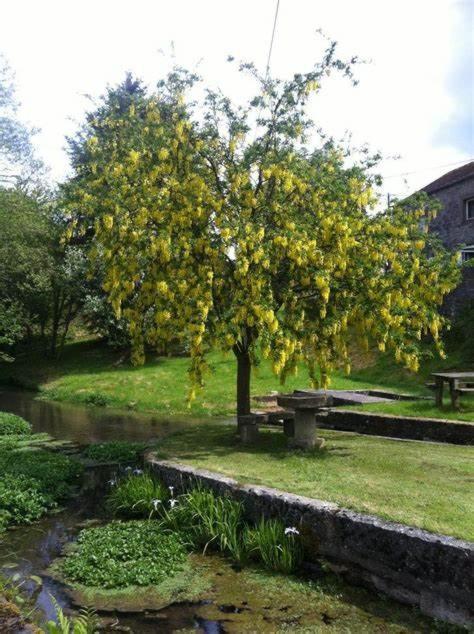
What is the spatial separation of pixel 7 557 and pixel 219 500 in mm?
2948

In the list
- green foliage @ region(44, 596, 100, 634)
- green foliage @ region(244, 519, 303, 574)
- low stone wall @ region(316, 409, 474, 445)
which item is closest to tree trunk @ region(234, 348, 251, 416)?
low stone wall @ region(316, 409, 474, 445)

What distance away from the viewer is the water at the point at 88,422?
18344mm

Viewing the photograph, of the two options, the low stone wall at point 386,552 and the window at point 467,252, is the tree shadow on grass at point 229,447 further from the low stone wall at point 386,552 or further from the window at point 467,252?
the window at point 467,252

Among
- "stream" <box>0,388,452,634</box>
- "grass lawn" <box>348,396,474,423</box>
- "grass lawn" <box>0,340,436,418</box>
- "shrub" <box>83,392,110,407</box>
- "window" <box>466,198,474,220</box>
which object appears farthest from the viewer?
"window" <box>466,198,474,220</box>

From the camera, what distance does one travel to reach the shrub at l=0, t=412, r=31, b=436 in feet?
56.0

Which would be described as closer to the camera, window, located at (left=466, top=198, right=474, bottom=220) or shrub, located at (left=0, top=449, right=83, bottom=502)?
shrub, located at (left=0, top=449, right=83, bottom=502)

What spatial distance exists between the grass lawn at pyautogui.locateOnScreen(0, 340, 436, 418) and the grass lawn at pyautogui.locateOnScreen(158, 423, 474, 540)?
30.9ft

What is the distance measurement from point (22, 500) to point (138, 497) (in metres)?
1.90

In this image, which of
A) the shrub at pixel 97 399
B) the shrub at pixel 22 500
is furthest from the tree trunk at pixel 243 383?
the shrub at pixel 97 399

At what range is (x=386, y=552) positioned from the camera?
21.4 ft

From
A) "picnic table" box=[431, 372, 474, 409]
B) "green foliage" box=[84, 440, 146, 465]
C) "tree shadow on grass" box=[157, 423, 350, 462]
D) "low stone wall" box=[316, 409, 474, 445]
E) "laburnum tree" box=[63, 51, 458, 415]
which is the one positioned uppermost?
"laburnum tree" box=[63, 51, 458, 415]

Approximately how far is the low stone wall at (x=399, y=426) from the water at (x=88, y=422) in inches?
222

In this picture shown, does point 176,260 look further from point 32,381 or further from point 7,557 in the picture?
point 32,381

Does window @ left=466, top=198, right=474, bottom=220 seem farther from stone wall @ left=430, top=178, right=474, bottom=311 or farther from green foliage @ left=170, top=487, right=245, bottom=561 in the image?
green foliage @ left=170, top=487, right=245, bottom=561
